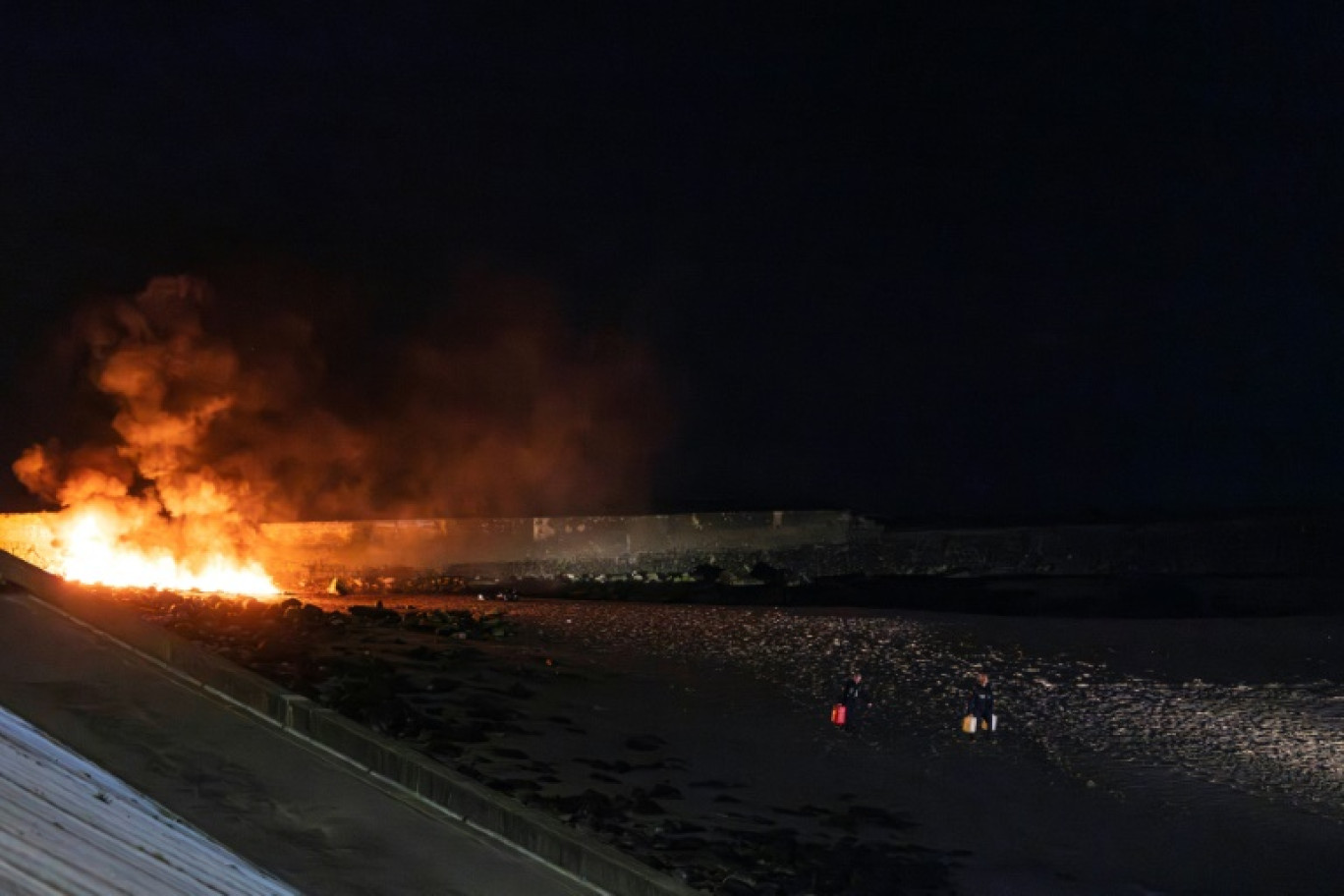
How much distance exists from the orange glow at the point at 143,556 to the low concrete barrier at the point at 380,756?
650cm

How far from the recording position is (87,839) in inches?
156

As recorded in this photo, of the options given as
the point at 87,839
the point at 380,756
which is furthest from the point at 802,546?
the point at 87,839

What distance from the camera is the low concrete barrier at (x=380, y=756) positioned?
5590mm

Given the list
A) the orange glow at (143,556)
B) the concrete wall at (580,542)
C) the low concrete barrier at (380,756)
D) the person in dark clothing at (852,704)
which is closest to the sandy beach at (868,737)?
the person in dark clothing at (852,704)

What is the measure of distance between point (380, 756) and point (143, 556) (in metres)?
10.0

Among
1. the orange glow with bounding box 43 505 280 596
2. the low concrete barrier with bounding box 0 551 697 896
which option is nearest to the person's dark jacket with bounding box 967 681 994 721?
the low concrete barrier with bounding box 0 551 697 896

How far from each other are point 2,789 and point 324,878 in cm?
134

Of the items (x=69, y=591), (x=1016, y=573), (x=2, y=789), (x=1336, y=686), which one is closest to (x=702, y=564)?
(x=1016, y=573)

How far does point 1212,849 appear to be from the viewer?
7.55 m

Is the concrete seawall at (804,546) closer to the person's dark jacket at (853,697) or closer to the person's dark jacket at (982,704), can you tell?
the person's dark jacket at (853,697)

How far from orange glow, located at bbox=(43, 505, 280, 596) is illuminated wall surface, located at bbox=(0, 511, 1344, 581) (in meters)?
0.74

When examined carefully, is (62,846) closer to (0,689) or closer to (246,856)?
(246,856)

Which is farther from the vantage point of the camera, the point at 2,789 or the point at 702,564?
the point at 702,564

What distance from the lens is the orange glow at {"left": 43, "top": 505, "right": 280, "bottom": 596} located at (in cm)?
1466
